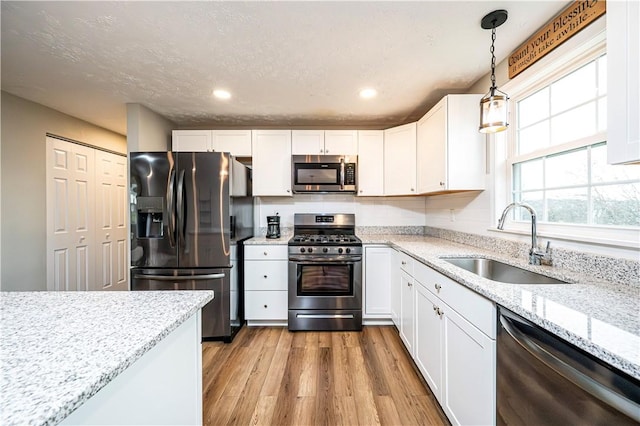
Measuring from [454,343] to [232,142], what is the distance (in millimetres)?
2901

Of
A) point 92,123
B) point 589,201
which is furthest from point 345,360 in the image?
point 92,123

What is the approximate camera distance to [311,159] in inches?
118

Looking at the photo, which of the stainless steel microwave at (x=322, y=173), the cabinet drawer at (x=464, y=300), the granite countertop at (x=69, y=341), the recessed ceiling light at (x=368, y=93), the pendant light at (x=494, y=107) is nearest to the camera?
the granite countertop at (x=69, y=341)

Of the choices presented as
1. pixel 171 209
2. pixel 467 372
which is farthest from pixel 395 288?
pixel 171 209

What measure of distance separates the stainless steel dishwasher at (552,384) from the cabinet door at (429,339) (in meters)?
0.53

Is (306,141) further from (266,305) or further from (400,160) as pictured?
(266,305)

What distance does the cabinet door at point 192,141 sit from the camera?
10.1 ft

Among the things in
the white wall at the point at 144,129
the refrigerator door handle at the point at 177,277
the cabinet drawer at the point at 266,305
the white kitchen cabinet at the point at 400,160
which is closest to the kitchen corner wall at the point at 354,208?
the white kitchen cabinet at the point at 400,160

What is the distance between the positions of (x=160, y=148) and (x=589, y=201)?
381cm

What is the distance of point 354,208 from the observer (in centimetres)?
337

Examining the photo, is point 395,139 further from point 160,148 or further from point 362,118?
point 160,148

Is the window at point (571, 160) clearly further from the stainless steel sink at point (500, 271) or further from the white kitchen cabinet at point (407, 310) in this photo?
the white kitchen cabinet at point (407, 310)

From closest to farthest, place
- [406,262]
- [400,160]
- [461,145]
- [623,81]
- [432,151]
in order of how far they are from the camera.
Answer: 1. [623,81]
2. [461,145]
3. [406,262]
4. [432,151]
5. [400,160]

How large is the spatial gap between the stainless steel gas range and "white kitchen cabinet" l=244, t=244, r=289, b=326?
0.39 feet
